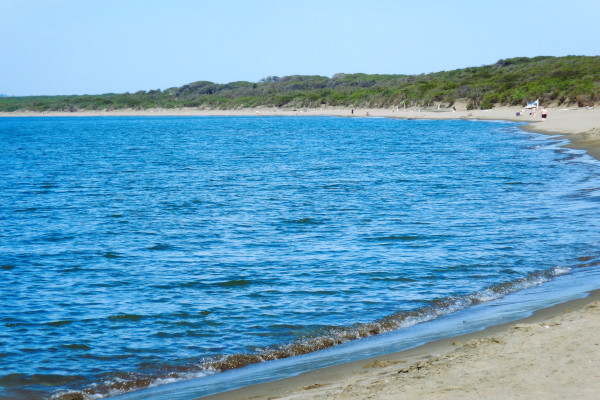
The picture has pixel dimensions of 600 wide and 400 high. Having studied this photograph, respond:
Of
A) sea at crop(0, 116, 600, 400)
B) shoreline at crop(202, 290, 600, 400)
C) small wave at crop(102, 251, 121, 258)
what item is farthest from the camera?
small wave at crop(102, 251, 121, 258)

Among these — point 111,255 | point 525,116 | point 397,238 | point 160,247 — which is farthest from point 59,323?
point 525,116

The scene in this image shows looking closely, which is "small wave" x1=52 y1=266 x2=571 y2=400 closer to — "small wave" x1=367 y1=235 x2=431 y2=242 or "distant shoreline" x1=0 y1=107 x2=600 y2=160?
"small wave" x1=367 y1=235 x2=431 y2=242

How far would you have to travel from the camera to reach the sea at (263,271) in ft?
31.5

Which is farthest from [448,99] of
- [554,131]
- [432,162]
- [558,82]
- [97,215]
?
[97,215]

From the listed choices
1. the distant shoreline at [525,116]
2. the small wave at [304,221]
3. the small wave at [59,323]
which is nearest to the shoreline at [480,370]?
the small wave at [59,323]

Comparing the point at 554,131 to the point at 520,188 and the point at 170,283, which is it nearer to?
the point at 520,188

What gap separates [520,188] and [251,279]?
1633 cm

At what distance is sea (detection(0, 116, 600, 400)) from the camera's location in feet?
31.5

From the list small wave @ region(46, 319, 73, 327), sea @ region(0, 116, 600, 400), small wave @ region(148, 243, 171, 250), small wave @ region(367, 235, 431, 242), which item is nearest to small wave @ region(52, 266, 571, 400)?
sea @ region(0, 116, 600, 400)

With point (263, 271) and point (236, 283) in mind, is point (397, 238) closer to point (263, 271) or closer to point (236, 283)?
point (263, 271)

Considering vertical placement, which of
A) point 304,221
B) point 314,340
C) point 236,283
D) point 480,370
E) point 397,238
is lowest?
point 304,221

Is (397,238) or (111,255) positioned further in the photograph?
(397,238)

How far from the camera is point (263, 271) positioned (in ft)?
47.4

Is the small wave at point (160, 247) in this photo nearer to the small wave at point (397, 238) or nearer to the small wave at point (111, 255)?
the small wave at point (111, 255)
